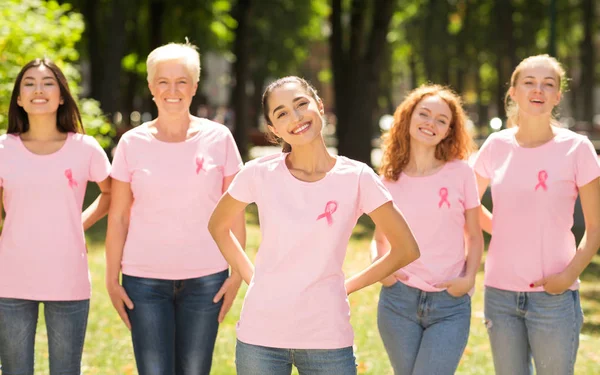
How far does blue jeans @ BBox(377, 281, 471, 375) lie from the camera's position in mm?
4707

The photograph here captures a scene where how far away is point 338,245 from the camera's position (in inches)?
146

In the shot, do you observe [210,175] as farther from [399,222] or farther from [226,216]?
[399,222]

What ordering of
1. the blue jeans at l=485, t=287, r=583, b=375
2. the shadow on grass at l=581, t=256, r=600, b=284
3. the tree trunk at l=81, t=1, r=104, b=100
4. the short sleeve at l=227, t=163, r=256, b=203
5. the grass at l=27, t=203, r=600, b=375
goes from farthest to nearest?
the tree trunk at l=81, t=1, r=104, b=100
the shadow on grass at l=581, t=256, r=600, b=284
the grass at l=27, t=203, r=600, b=375
the blue jeans at l=485, t=287, r=583, b=375
the short sleeve at l=227, t=163, r=256, b=203

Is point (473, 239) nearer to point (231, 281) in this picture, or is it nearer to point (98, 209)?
point (231, 281)

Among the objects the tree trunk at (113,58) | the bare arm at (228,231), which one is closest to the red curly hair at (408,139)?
the bare arm at (228,231)

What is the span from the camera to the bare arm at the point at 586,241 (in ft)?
15.7

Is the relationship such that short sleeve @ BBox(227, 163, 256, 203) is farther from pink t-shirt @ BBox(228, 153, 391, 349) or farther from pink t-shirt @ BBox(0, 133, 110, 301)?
pink t-shirt @ BBox(0, 133, 110, 301)

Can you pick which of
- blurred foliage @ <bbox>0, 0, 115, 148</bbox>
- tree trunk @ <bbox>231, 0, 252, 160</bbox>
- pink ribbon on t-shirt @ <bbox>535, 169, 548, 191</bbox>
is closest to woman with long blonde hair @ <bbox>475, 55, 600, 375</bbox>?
pink ribbon on t-shirt @ <bbox>535, 169, 548, 191</bbox>

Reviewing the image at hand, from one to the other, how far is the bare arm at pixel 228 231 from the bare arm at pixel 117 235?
0.93 metres

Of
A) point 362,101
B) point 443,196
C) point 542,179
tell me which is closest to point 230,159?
point 443,196

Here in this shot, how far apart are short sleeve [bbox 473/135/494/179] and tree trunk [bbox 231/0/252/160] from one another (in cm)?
2355

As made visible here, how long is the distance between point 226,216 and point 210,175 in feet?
2.96

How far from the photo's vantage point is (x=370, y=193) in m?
3.72

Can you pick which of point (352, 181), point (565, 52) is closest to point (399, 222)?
point (352, 181)
